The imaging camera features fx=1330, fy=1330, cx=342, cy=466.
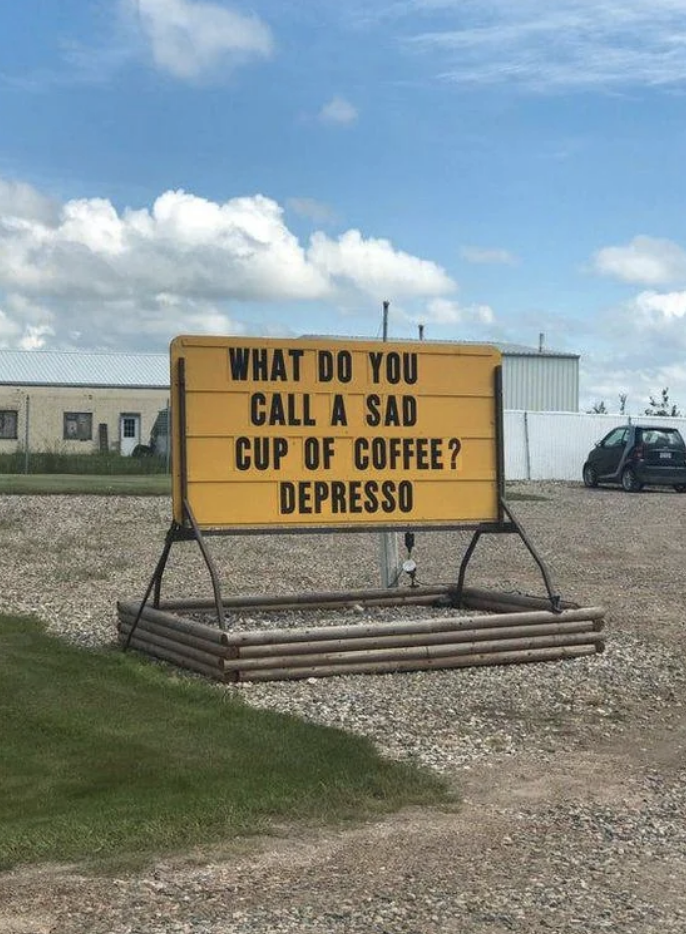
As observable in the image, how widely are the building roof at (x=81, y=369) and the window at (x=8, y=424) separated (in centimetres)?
394

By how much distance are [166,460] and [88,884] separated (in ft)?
98.9

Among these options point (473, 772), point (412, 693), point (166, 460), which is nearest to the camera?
point (473, 772)

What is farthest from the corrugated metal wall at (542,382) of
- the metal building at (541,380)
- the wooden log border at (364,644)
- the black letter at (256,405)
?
the wooden log border at (364,644)

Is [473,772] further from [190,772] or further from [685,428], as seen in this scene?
[685,428]

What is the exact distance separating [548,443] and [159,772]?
33.5 metres

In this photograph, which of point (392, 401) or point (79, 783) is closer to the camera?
point (79, 783)

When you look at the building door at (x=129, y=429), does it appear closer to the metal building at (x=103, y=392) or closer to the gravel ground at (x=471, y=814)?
the metal building at (x=103, y=392)

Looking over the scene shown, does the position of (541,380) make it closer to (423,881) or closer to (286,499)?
(286,499)

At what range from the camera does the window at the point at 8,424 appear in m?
58.3

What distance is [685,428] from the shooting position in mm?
42062

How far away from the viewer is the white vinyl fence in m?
38.9

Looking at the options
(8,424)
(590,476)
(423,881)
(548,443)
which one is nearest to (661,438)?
(590,476)

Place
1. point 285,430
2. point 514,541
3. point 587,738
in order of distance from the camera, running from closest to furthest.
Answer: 1. point 587,738
2. point 285,430
3. point 514,541

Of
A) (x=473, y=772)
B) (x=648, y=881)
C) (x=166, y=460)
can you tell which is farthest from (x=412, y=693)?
(x=166, y=460)
